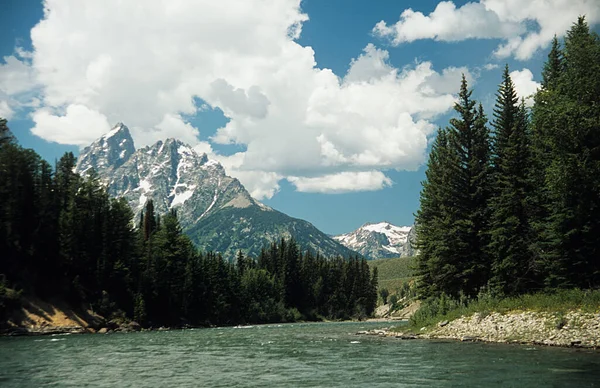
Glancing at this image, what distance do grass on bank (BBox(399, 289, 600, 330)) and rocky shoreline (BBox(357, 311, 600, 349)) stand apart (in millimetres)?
571

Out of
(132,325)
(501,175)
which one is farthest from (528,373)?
(132,325)

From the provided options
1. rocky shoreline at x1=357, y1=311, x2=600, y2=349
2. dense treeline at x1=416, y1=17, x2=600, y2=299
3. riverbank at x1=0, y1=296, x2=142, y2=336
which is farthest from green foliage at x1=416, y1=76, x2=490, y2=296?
riverbank at x1=0, y1=296, x2=142, y2=336

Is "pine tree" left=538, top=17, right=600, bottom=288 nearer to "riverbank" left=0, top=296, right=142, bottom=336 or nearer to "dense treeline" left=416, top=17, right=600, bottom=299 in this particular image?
"dense treeline" left=416, top=17, right=600, bottom=299

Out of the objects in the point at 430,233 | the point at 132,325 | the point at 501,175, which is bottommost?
the point at 132,325

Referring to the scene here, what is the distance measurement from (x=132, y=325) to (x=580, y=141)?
80.2 meters

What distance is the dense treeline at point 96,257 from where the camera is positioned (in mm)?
84562

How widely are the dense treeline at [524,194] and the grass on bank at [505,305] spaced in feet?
5.63

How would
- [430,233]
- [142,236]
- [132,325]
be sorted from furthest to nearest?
1. [142,236]
2. [132,325]
3. [430,233]

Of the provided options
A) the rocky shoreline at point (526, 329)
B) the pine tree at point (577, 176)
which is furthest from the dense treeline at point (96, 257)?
the pine tree at point (577, 176)

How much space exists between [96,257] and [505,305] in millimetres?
80582

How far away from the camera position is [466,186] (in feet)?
184

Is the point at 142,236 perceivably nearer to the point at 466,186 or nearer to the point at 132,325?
the point at 132,325

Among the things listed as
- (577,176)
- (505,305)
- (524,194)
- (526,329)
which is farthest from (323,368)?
(524,194)

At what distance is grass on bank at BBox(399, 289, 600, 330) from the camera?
37500 millimetres
